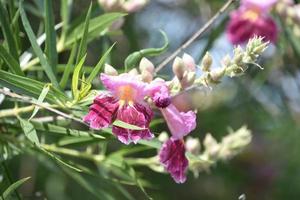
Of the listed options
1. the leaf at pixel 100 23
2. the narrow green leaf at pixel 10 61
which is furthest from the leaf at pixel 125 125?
the leaf at pixel 100 23

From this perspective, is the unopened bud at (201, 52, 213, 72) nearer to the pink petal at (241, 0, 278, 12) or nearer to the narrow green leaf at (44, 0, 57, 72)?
the narrow green leaf at (44, 0, 57, 72)

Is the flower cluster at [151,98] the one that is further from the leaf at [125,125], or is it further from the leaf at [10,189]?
the leaf at [10,189]

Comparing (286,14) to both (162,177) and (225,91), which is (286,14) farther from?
(162,177)

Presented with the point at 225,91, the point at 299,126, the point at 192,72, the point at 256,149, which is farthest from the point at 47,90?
the point at 256,149

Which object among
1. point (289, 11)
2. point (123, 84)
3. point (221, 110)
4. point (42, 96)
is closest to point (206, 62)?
point (123, 84)

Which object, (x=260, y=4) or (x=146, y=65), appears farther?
(x=260, y=4)

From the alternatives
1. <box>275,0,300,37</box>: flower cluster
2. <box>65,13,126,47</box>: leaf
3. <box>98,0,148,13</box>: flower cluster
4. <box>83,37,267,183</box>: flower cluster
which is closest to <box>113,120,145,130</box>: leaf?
<box>83,37,267,183</box>: flower cluster

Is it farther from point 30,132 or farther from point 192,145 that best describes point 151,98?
point 192,145
